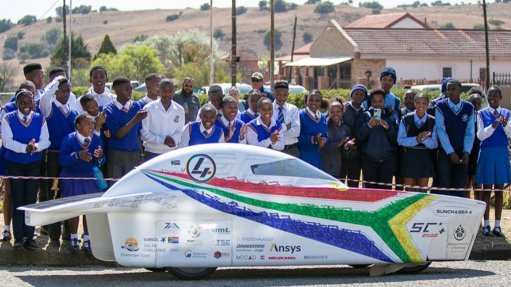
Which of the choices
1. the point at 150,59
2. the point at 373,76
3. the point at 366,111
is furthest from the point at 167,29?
the point at 366,111

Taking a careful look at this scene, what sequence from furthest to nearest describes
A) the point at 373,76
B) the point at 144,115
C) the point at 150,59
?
the point at 150,59 < the point at 373,76 < the point at 144,115

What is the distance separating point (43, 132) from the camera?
13.3m

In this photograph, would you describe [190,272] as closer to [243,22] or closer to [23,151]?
[23,151]

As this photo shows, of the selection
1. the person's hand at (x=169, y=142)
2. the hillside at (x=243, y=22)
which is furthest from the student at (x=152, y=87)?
the hillside at (x=243, y=22)

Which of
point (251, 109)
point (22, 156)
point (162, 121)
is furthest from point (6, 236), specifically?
point (251, 109)

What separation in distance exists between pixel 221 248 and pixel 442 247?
2.48 meters

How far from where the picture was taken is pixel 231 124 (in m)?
14.0

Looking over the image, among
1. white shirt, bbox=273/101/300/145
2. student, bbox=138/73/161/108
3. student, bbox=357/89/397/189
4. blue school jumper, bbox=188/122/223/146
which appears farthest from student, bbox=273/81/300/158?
student, bbox=138/73/161/108

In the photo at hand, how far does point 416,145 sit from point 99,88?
4.15 m

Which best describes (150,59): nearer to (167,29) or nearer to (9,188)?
(9,188)

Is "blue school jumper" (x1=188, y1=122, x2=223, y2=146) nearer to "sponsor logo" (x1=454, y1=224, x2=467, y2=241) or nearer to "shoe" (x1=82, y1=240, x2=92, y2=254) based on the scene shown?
"shoe" (x1=82, y1=240, x2=92, y2=254)

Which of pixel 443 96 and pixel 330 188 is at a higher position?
pixel 443 96

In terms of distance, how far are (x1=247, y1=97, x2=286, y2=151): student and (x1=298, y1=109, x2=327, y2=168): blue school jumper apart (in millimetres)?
588

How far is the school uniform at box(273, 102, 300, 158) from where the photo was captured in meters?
14.6
